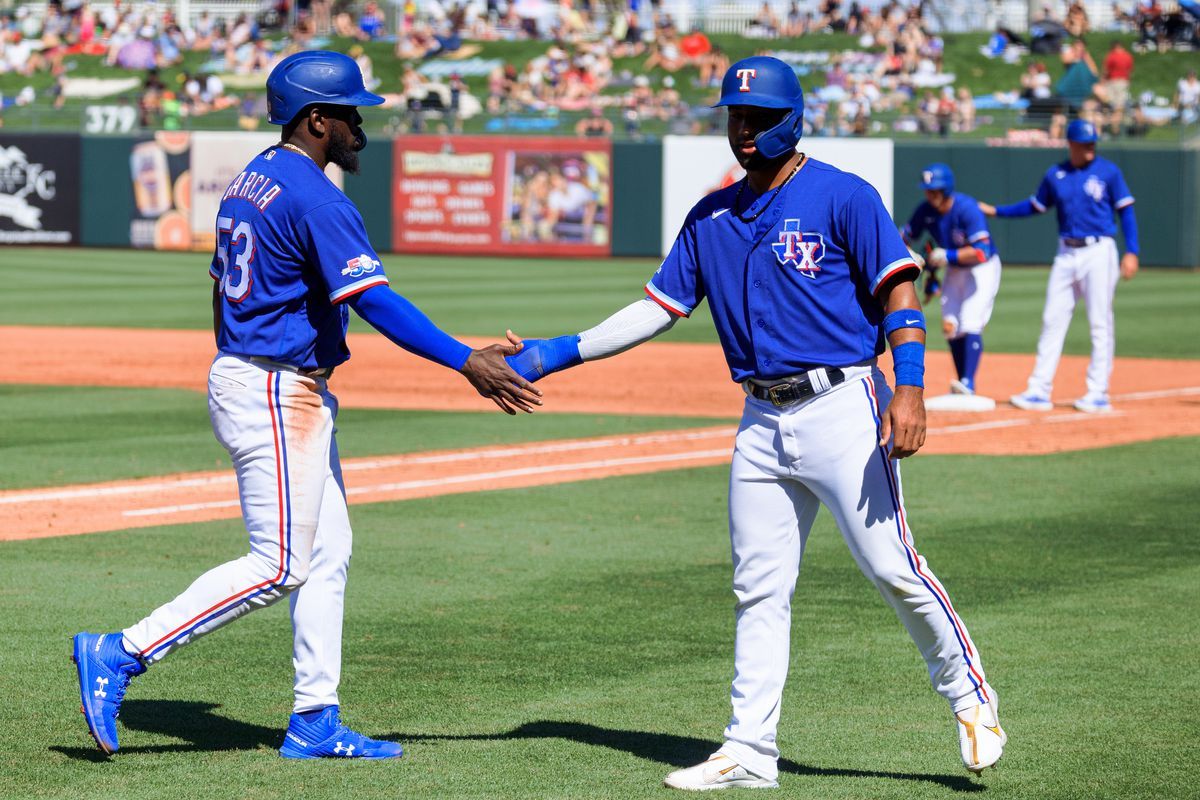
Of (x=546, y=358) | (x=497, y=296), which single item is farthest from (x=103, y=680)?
(x=497, y=296)

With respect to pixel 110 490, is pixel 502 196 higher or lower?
lower

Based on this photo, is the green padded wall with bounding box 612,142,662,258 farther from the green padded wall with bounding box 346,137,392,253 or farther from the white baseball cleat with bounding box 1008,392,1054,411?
the white baseball cleat with bounding box 1008,392,1054,411

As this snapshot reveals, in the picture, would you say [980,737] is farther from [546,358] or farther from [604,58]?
[604,58]

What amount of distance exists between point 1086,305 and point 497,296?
40.8ft

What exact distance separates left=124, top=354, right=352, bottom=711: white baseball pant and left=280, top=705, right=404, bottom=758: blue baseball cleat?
0.18 feet

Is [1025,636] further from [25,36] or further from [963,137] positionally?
[25,36]

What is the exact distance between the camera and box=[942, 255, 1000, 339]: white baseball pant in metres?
15.2

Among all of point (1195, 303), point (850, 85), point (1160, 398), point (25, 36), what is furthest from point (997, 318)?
point (25, 36)

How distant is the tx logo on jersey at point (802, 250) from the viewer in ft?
16.2

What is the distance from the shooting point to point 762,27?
142 feet

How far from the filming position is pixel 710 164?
112ft

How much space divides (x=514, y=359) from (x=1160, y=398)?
11.9 meters

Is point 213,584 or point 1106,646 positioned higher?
Answer: point 213,584

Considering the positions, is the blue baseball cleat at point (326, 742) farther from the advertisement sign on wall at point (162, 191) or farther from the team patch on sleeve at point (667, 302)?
the advertisement sign on wall at point (162, 191)
